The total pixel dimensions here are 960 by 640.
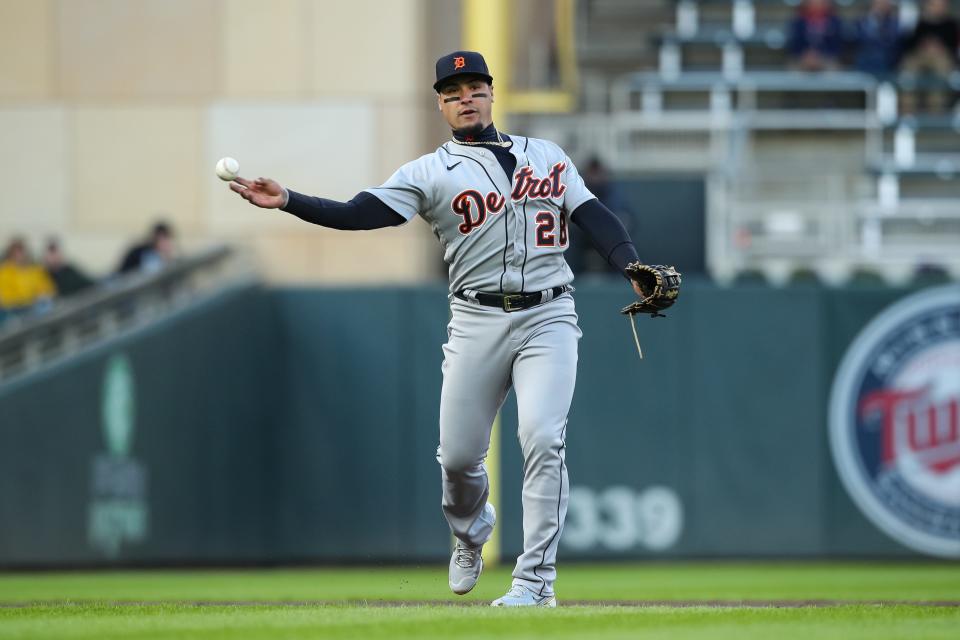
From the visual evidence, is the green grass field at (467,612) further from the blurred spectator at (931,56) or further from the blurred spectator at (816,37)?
the blurred spectator at (816,37)

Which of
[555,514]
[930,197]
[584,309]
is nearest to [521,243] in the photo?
[555,514]

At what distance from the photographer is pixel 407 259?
1422cm

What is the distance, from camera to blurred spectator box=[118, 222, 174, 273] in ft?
43.0

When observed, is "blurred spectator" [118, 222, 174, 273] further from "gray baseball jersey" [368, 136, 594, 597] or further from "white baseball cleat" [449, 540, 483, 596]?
"gray baseball jersey" [368, 136, 594, 597]

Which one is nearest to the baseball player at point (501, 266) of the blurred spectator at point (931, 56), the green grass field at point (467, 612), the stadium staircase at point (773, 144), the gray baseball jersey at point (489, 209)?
the gray baseball jersey at point (489, 209)

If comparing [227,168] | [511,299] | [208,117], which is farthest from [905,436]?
[227,168]

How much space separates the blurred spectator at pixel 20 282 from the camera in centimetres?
1265

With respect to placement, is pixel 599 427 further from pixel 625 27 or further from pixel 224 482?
pixel 625 27

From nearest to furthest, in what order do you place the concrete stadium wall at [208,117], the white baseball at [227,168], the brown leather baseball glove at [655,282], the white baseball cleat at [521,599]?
1. the white baseball at [227,168]
2. the white baseball cleat at [521,599]
3. the brown leather baseball glove at [655,282]
4. the concrete stadium wall at [208,117]

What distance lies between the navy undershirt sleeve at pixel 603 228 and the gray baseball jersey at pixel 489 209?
10cm

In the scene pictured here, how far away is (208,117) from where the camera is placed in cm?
1442

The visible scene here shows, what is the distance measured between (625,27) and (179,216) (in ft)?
21.1

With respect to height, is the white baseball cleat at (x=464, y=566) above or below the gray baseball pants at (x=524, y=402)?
below

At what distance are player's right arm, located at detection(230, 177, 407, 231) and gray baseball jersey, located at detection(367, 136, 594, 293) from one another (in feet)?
0.17
